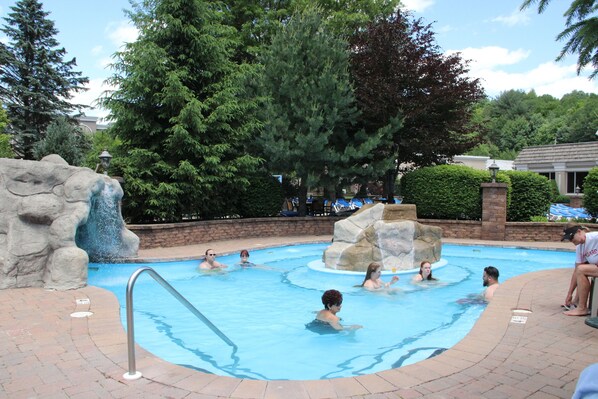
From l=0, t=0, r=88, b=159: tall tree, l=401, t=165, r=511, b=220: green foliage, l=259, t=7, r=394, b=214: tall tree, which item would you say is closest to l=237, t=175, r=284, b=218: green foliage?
l=259, t=7, r=394, b=214: tall tree

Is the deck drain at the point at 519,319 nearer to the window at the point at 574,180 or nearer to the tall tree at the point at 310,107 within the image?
the tall tree at the point at 310,107

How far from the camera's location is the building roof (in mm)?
29047

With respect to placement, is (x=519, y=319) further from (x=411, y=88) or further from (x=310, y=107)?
(x=411, y=88)

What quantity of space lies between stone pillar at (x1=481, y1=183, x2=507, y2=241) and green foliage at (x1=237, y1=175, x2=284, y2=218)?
7.98 m

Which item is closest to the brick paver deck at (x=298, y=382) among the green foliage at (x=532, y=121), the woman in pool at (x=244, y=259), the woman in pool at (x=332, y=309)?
the woman in pool at (x=332, y=309)

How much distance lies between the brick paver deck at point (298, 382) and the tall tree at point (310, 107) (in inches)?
441

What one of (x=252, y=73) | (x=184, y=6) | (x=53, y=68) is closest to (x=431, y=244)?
(x=252, y=73)

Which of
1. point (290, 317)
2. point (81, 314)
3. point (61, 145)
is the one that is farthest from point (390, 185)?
point (61, 145)

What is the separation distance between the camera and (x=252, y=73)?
58.1 feet

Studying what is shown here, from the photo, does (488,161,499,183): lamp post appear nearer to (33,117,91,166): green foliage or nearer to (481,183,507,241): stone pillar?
(481,183,507,241): stone pillar

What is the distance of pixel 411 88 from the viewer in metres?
18.4

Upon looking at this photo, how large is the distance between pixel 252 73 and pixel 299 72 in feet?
6.20

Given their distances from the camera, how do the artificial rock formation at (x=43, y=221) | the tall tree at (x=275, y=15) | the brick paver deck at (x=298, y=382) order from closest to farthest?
1. the brick paver deck at (x=298, y=382)
2. the artificial rock formation at (x=43, y=221)
3. the tall tree at (x=275, y=15)

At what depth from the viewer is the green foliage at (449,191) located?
658 inches
